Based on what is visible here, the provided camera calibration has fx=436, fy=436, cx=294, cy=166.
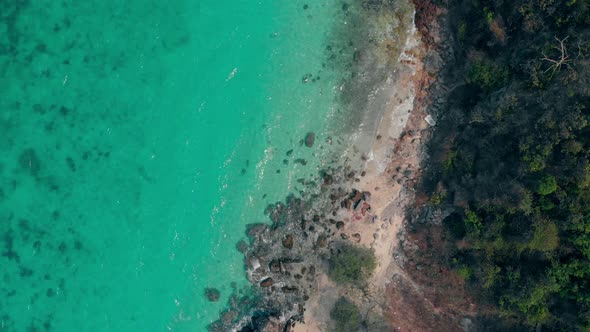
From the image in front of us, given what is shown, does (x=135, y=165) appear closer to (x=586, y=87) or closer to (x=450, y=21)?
(x=450, y=21)

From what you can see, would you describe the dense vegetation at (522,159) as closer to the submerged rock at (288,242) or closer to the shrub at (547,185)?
the shrub at (547,185)

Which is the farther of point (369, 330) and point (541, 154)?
point (369, 330)

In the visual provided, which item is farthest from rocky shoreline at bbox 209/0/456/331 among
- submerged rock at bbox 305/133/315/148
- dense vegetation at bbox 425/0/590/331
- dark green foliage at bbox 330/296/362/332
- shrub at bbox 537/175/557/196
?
shrub at bbox 537/175/557/196

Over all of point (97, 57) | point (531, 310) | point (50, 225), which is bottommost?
point (531, 310)

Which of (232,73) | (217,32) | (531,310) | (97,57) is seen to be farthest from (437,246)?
(97,57)

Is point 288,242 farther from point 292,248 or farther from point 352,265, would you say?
point 352,265

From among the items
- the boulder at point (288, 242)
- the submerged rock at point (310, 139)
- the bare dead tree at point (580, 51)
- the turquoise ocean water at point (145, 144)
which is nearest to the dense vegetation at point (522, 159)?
the bare dead tree at point (580, 51)

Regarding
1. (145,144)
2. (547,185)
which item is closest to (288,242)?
(145,144)
